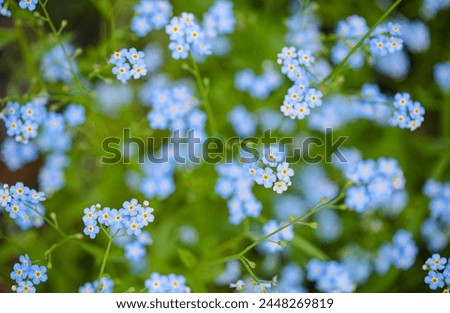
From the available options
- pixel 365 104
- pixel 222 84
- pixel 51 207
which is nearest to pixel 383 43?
pixel 365 104

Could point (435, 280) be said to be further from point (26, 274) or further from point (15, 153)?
point (15, 153)

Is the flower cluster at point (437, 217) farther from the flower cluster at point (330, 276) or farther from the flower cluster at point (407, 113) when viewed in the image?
the flower cluster at point (407, 113)

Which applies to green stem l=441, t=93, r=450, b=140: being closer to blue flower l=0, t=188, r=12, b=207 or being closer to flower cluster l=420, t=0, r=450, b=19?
flower cluster l=420, t=0, r=450, b=19

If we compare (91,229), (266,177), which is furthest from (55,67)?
(266,177)

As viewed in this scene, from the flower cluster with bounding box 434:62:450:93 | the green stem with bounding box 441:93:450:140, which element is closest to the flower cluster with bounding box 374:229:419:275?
the green stem with bounding box 441:93:450:140

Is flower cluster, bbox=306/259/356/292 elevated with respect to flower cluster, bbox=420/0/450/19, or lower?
lower

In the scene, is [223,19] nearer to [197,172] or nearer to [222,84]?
[222,84]
